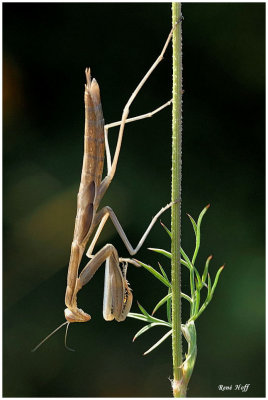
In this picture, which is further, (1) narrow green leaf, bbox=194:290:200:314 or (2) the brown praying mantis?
(2) the brown praying mantis

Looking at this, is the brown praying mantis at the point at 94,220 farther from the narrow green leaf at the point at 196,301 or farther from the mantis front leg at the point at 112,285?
the narrow green leaf at the point at 196,301

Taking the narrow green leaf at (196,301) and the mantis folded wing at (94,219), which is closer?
the narrow green leaf at (196,301)

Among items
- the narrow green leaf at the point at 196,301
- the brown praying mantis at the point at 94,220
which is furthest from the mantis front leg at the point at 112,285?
the narrow green leaf at the point at 196,301

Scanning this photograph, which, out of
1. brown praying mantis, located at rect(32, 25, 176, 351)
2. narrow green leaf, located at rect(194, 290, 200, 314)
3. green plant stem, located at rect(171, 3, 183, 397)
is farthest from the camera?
brown praying mantis, located at rect(32, 25, 176, 351)

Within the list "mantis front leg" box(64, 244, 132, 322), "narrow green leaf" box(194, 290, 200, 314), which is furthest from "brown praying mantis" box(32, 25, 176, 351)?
"narrow green leaf" box(194, 290, 200, 314)

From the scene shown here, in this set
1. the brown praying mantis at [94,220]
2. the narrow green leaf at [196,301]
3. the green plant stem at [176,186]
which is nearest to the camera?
the green plant stem at [176,186]

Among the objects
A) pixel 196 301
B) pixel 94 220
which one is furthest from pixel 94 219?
pixel 196 301

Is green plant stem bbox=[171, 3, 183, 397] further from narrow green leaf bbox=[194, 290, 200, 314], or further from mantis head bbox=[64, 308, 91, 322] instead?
mantis head bbox=[64, 308, 91, 322]

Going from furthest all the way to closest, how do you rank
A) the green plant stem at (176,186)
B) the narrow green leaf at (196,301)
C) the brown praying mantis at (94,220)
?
the brown praying mantis at (94,220) < the narrow green leaf at (196,301) < the green plant stem at (176,186)

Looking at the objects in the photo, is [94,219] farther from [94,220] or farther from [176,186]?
[176,186]

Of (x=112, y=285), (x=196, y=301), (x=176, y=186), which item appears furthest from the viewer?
(x=112, y=285)

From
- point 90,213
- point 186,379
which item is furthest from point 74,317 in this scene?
point 186,379
